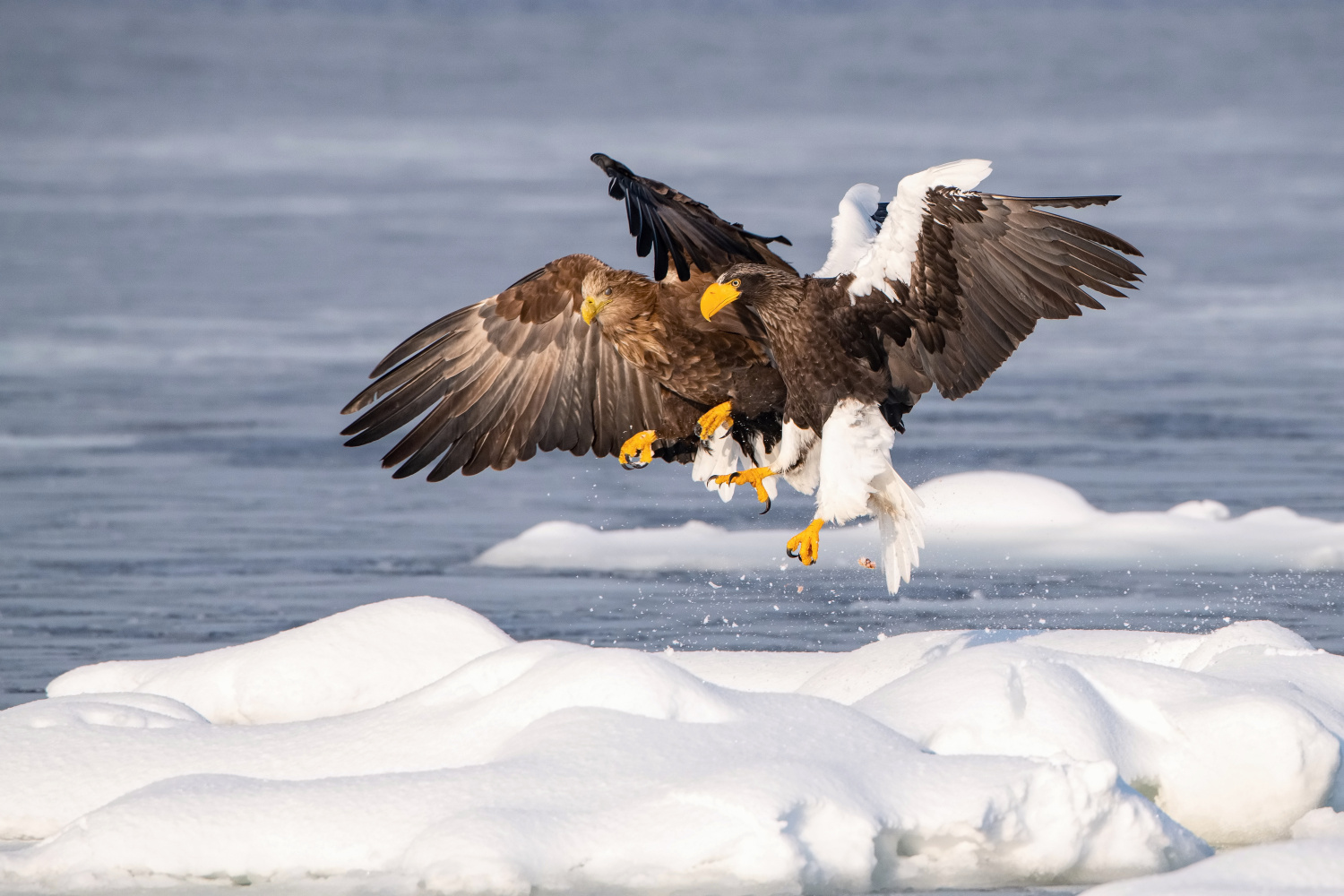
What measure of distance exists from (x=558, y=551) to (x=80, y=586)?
1819 mm

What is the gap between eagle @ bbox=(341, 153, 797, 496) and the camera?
6297mm

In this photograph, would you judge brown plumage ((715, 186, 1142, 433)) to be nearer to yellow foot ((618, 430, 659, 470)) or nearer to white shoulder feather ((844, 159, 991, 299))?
Result: white shoulder feather ((844, 159, 991, 299))

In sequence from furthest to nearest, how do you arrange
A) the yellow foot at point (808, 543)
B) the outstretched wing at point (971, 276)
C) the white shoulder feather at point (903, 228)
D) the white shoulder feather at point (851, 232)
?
the white shoulder feather at point (851, 232)
the yellow foot at point (808, 543)
the outstretched wing at point (971, 276)
the white shoulder feather at point (903, 228)

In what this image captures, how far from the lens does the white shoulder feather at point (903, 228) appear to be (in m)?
5.61

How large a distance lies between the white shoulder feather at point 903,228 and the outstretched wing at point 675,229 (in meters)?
0.55

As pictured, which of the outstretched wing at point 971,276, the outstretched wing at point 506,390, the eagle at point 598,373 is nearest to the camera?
the outstretched wing at point 971,276

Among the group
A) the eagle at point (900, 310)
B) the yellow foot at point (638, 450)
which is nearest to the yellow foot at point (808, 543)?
the eagle at point (900, 310)

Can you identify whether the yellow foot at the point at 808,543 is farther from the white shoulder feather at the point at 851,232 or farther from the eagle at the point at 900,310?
the white shoulder feather at the point at 851,232

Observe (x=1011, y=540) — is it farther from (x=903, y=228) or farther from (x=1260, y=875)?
(x=1260, y=875)

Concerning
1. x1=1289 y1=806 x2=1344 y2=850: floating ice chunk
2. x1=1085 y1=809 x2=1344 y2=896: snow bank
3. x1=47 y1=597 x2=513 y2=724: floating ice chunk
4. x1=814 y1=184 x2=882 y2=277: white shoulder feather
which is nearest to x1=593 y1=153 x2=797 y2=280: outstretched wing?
x1=814 y1=184 x2=882 y2=277: white shoulder feather

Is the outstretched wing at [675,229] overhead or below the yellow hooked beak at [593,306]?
overhead

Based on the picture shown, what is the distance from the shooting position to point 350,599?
733 cm

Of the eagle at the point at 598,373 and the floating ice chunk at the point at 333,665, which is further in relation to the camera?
the eagle at the point at 598,373

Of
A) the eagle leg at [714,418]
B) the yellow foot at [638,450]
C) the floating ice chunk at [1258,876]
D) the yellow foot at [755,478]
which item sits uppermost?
the eagle leg at [714,418]
